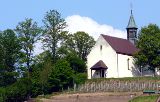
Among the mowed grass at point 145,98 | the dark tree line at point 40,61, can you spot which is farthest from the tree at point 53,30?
the mowed grass at point 145,98

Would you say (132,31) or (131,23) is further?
(131,23)

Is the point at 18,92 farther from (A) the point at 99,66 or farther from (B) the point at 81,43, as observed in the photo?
(B) the point at 81,43

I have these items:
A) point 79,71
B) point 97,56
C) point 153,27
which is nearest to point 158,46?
point 153,27

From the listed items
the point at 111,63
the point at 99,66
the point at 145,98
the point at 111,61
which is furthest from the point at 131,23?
the point at 145,98

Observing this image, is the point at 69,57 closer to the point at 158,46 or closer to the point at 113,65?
the point at 113,65

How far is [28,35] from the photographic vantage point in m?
98.3

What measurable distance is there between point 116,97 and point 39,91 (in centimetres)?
1442

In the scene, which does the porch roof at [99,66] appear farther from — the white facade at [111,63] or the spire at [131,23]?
the spire at [131,23]

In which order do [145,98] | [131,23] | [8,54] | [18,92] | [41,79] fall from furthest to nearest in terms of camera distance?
[131,23] < [8,54] < [41,79] < [18,92] < [145,98]

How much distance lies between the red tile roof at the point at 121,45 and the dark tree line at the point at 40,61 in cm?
659

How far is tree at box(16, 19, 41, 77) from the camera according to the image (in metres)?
97.1

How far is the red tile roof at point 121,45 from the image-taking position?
9381 cm

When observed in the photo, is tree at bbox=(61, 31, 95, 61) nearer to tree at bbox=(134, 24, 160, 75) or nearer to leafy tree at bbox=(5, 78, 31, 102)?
tree at bbox=(134, 24, 160, 75)

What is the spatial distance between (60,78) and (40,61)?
10.8 meters
